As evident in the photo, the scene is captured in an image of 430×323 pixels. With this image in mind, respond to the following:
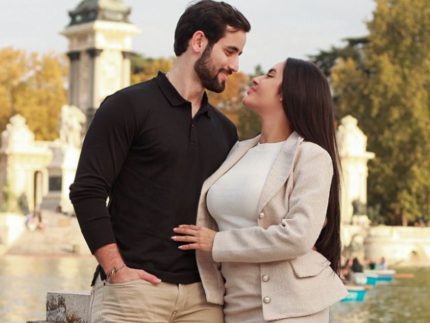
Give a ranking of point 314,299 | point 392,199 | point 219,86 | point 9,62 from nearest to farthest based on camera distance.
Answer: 1. point 314,299
2. point 219,86
3. point 392,199
4. point 9,62

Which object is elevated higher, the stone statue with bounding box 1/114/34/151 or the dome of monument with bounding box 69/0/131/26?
the dome of monument with bounding box 69/0/131/26

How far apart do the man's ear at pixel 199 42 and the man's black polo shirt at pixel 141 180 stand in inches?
8.4

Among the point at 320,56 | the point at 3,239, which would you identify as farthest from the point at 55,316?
the point at 320,56

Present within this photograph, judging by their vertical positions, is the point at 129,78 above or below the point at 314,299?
above

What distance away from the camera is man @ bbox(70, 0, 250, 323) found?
4.56 m

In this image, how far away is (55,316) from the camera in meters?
5.86

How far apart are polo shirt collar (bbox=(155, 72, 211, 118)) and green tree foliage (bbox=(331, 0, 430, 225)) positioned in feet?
148

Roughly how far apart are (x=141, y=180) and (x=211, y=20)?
→ 2.17 ft

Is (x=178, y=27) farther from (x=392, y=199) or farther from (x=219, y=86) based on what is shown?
(x=392, y=199)

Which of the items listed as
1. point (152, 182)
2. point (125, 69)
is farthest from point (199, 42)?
point (125, 69)

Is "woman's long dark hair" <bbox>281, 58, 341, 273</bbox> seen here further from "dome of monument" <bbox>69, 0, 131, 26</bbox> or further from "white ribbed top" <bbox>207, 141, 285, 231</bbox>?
"dome of monument" <bbox>69, 0, 131, 26</bbox>

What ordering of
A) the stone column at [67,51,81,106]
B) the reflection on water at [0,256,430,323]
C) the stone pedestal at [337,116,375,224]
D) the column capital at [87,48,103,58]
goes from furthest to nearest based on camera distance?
1. the stone column at [67,51,81,106]
2. the column capital at [87,48,103,58]
3. the stone pedestal at [337,116,375,224]
4. the reflection on water at [0,256,430,323]

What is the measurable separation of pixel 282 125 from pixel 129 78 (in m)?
59.3

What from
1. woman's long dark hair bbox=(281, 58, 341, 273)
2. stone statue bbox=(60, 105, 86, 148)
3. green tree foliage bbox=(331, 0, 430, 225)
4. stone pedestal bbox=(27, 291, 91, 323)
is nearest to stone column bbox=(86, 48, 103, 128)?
stone statue bbox=(60, 105, 86, 148)
